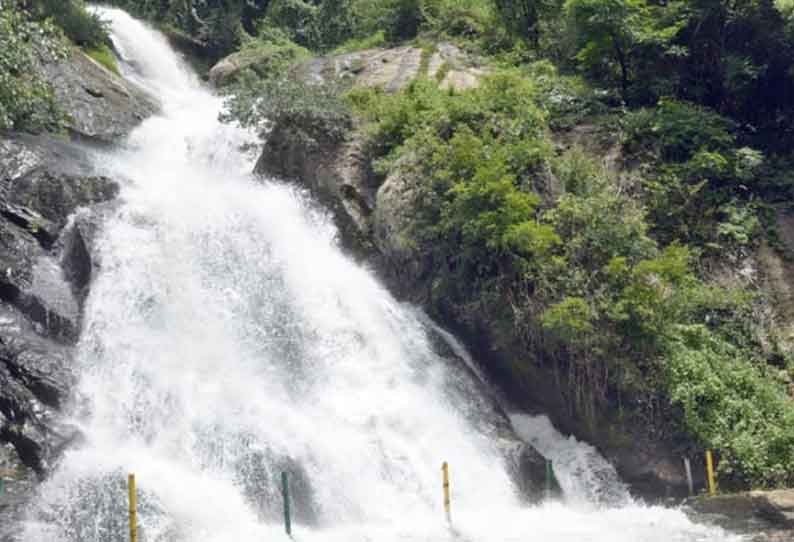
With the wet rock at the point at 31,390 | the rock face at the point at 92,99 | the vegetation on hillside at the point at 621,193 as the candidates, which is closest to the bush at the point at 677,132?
the vegetation on hillside at the point at 621,193

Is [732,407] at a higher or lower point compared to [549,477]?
higher

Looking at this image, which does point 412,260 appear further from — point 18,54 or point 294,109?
point 18,54

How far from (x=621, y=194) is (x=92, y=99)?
1579 cm

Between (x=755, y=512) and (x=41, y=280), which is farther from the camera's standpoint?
(x=41, y=280)

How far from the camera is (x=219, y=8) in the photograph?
3922 cm

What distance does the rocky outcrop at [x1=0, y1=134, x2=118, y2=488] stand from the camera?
578 inches

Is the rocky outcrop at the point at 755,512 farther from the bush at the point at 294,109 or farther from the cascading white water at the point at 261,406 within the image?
the bush at the point at 294,109

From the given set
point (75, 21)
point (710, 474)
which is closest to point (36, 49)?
point (75, 21)

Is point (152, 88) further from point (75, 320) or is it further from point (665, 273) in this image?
point (665, 273)

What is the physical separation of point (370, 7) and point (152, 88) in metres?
9.20

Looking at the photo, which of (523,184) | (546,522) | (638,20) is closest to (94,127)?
(523,184)

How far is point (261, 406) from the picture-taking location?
15766 millimetres

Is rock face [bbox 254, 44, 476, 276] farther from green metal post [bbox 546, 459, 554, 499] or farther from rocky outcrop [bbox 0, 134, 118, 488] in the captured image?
green metal post [bbox 546, 459, 554, 499]

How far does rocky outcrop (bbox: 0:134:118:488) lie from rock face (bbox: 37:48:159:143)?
2588mm
